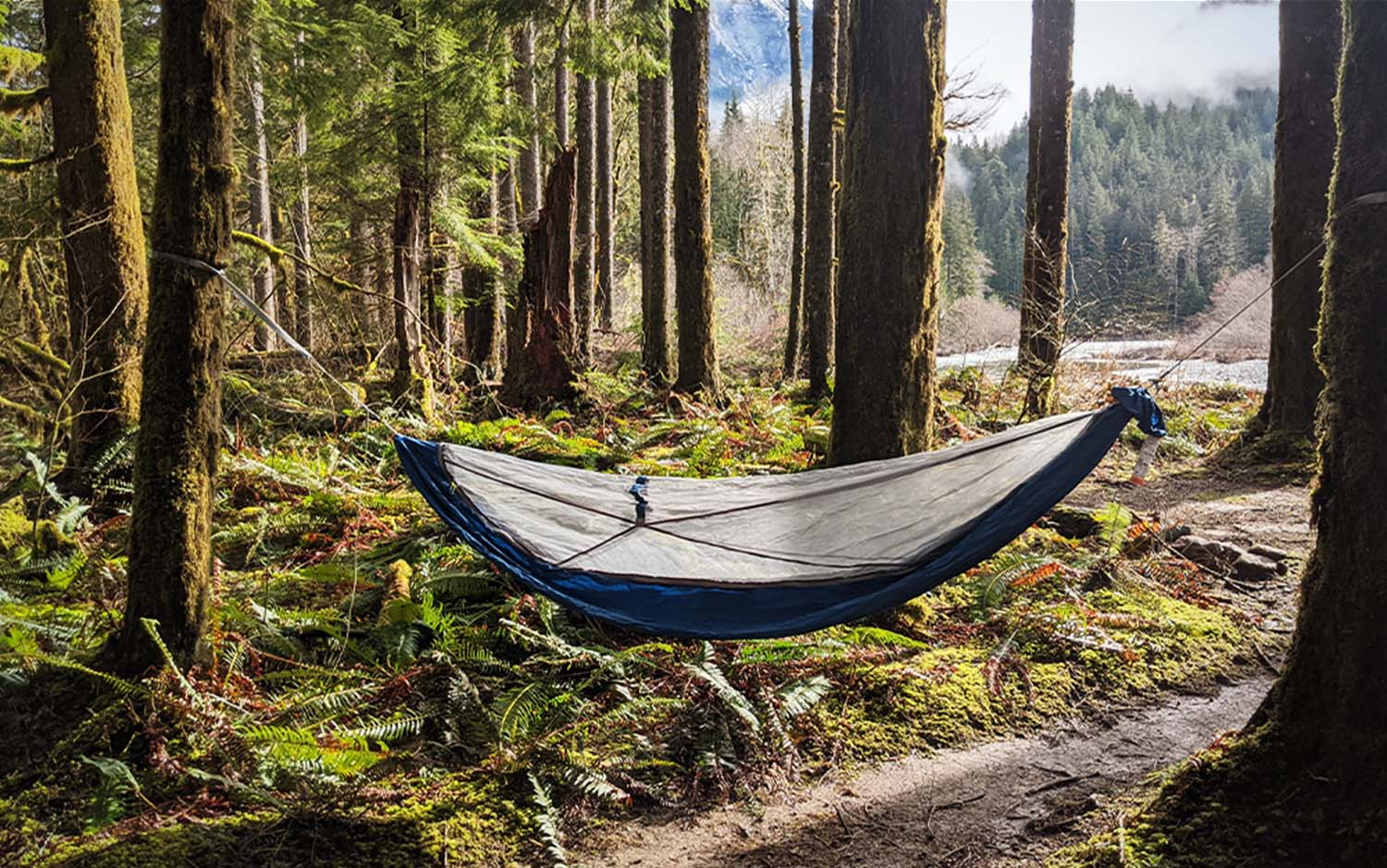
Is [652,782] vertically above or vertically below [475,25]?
A: below

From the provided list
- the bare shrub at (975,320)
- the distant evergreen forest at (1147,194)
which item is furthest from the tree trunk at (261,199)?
the distant evergreen forest at (1147,194)

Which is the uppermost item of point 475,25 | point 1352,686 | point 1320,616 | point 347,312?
point 475,25

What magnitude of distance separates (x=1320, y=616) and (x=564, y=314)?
5987 mm

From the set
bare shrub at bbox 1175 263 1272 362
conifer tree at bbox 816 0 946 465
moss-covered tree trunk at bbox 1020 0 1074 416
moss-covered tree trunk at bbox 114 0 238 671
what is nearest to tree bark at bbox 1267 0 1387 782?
conifer tree at bbox 816 0 946 465

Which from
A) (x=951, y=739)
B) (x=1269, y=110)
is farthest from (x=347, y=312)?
(x=1269, y=110)

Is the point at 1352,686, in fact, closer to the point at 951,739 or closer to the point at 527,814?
the point at 951,739

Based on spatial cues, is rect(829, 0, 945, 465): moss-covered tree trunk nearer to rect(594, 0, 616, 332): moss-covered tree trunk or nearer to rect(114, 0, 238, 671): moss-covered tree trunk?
rect(114, 0, 238, 671): moss-covered tree trunk

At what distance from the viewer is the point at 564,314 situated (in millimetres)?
6941

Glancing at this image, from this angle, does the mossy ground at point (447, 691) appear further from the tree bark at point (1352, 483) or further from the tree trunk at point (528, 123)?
the tree trunk at point (528, 123)

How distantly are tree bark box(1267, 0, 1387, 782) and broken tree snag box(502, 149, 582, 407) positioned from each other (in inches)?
227

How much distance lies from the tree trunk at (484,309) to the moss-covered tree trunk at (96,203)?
149 inches

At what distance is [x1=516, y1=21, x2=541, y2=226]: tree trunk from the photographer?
290 inches

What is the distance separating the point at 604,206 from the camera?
12.0 meters

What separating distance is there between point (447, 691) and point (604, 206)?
10253 mm
